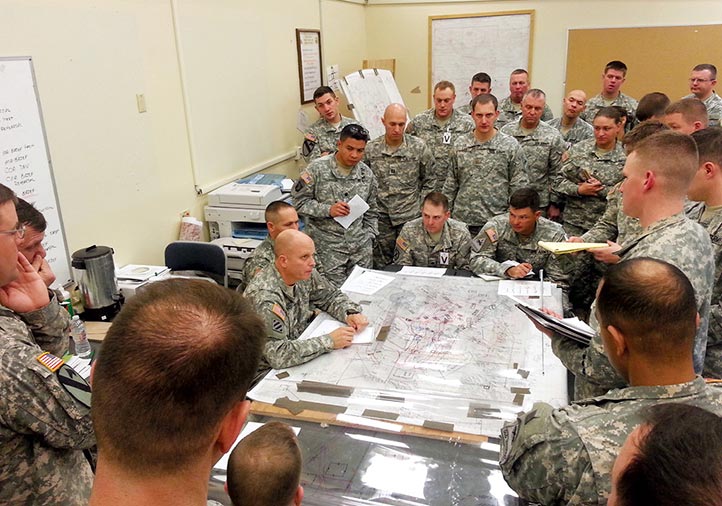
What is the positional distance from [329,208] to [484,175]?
128cm

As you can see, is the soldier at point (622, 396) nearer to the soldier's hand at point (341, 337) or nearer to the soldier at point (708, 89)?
the soldier's hand at point (341, 337)

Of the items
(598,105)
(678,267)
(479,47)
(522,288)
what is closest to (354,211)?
(522,288)

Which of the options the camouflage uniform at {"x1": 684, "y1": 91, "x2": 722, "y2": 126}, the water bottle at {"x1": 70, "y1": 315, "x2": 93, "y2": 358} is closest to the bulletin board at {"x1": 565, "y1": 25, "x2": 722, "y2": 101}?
the camouflage uniform at {"x1": 684, "y1": 91, "x2": 722, "y2": 126}

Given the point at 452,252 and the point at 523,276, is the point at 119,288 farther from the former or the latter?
the point at 523,276

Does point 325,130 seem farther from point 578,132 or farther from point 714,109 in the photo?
point 714,109

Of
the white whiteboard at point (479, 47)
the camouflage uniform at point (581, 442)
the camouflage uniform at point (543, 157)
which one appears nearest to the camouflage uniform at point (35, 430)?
the camouflage uniform at point (581, 442)

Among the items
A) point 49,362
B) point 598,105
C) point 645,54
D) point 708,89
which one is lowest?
point 49,362

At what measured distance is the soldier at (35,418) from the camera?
118 centimetres

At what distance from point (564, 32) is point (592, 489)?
259 inches

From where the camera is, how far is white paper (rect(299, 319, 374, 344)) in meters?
2.33

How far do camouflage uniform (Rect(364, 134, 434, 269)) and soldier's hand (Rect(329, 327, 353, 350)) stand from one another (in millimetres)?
2126

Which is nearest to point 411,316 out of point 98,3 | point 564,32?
point 98,3

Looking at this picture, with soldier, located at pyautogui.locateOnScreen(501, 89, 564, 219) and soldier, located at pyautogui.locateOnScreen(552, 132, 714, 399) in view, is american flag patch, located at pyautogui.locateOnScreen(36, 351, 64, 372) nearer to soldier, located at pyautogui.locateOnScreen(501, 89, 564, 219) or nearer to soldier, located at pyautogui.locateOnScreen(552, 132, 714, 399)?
soldier, located at pyautogui.locateOnScreen(552, 132, 714, 399)

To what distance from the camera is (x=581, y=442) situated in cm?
118
